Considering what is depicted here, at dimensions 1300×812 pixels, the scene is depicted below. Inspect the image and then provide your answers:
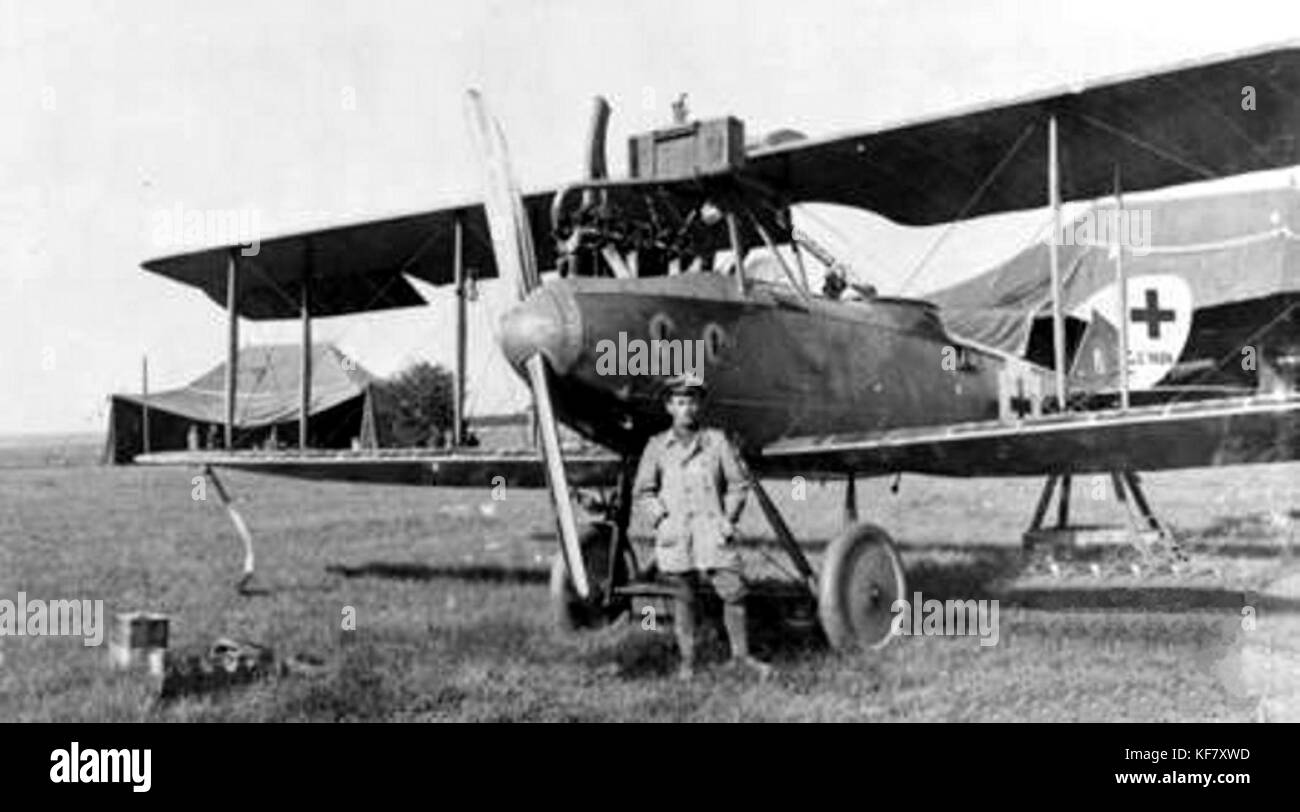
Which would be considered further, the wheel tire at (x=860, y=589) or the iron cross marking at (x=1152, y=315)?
the iron cross marking at (x=1152, y=315)

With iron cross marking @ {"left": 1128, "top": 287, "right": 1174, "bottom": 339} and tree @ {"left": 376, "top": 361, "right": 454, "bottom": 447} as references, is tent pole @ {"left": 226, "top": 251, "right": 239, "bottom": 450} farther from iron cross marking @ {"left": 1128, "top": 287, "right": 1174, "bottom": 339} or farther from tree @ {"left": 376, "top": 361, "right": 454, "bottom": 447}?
iron cross marking @ {"left": 1128, "top": 287, "right": 1174, "bottom": 339}

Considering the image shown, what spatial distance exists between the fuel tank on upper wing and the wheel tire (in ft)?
2.91

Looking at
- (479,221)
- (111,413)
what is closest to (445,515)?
(479,221)

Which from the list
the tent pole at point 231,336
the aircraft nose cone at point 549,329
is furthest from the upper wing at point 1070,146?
the tent pole at point 231,336

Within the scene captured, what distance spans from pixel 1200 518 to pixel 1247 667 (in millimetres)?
9735

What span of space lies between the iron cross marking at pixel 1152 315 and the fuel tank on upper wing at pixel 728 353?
7.46 ft

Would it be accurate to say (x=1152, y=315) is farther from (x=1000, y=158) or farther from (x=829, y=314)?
(x=829, y=314)

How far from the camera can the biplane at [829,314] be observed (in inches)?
279

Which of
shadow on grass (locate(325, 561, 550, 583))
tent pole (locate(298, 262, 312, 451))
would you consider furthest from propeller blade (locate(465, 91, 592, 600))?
tent pole (locate(298, 262, 312, 451))

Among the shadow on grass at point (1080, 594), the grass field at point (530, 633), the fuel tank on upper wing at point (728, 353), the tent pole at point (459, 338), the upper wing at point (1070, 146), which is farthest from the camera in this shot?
the tent pole at point (459, 338)

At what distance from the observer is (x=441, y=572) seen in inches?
450

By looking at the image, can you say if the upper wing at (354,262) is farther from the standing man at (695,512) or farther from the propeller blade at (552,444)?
the standing man at (695,512)

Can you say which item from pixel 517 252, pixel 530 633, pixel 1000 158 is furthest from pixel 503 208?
pixel 1000 158

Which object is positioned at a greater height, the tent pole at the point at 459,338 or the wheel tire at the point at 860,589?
the tent pole at the point at 459,338
